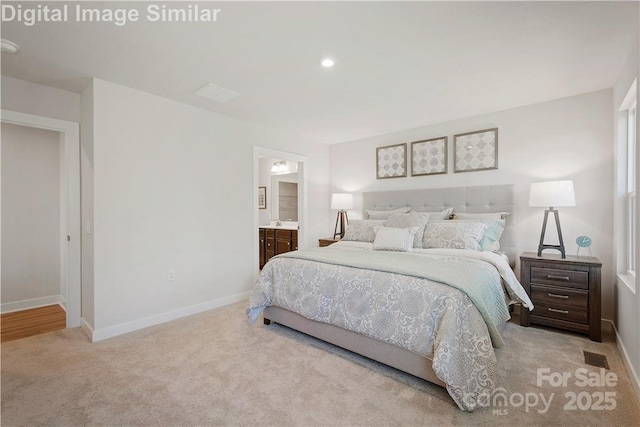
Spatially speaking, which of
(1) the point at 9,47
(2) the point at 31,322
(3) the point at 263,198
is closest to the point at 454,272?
(1) the point at 9,47

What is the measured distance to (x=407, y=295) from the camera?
201 cm

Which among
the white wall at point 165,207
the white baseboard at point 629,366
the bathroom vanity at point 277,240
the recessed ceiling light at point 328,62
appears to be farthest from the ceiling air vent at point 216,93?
the white baseboard at point 629,366

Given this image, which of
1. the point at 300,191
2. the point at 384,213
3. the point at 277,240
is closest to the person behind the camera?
the point at 384,213

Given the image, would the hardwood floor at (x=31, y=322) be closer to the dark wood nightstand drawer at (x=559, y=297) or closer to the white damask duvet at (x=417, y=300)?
the white damask duvet at (x=417, y=300)

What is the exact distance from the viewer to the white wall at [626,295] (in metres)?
1.93

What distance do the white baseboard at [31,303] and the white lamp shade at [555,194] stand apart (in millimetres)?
5524

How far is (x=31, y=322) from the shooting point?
10.7ft

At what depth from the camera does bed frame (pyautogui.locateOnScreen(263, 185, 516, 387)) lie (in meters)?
2.04

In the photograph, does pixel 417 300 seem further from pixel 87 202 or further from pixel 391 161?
pixel 87 202

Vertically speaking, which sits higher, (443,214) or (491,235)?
(443,214)

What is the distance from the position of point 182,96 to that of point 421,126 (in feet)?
9.94

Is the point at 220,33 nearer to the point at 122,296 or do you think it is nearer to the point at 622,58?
the point at 122,296

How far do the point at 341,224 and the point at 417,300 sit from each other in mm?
3020

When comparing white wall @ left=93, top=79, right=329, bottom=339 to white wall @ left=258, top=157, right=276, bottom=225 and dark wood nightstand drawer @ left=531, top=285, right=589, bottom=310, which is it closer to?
white wall @ left=258, top=157, right=276, bottom=225
